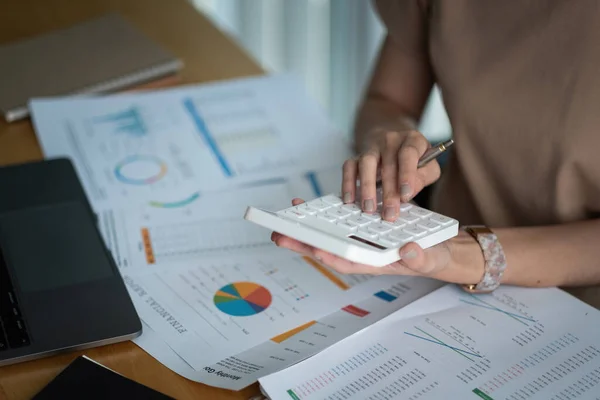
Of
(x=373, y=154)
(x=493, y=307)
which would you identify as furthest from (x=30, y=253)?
(x=493, y=307)

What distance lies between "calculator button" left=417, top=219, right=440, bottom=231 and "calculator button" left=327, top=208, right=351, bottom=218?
7 cm

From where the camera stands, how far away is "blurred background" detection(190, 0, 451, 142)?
2.19 metres

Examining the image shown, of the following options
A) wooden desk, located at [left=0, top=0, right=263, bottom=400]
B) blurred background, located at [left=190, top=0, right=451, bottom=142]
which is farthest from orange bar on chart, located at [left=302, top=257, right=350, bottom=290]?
blurred background, located at [left=190, top=0, right=451, bottom=142]

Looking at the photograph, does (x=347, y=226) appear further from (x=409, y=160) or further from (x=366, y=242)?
(x=409, y=160)

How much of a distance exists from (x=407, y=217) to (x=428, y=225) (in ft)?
0.09

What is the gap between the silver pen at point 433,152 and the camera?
87 centimetres

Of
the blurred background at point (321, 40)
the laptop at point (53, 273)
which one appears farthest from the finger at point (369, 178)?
the blurred background at point (321, 40)

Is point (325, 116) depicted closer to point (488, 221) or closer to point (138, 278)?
point (488, 221)

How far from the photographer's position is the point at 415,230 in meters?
0.76

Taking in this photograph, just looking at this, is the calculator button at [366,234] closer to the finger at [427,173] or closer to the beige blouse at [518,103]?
the finger at [427,173]

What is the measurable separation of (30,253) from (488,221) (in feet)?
1.86

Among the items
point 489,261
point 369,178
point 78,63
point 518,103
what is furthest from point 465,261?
point 78,63

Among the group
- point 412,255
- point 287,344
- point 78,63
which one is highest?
point 78,63

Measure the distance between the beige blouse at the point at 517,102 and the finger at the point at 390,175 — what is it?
0.49ft
